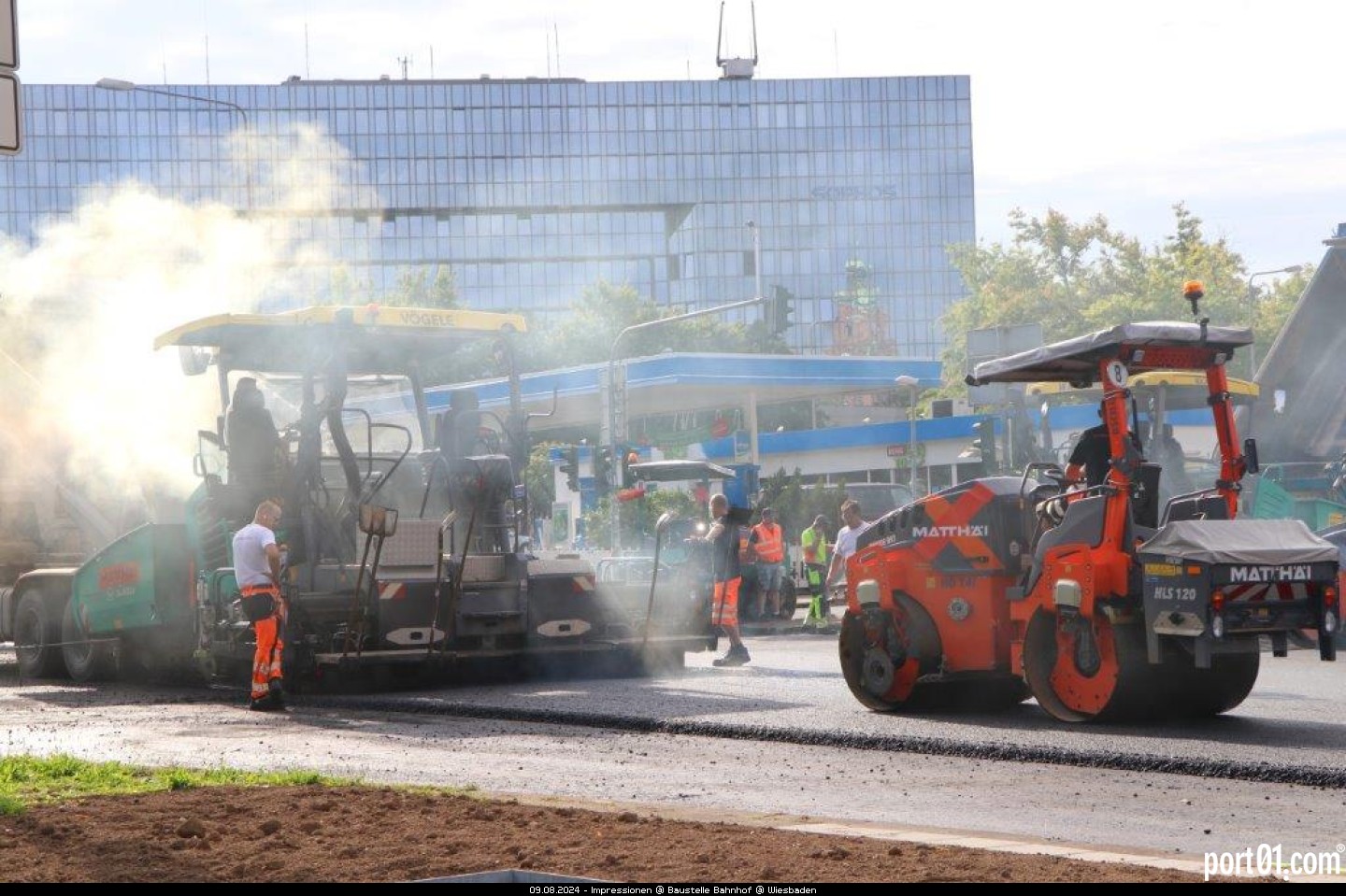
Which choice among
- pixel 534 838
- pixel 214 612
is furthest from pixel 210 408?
pixel 534 838

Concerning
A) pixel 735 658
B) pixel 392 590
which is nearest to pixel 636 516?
pixel 735 658

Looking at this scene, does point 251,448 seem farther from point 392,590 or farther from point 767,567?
point 767,567

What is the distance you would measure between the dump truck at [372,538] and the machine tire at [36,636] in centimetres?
171

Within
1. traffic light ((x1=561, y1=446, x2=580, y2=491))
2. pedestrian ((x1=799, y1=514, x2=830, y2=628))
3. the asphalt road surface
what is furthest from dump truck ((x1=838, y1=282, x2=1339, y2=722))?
traffic light ((x1=561, y1=446, x2=580, y2=491))

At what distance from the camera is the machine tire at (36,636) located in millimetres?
18562

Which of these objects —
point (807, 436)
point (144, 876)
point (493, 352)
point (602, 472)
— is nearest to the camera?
point (144, 876)

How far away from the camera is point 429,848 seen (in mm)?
6867

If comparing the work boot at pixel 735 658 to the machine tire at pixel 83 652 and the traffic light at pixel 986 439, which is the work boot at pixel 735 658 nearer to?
the traffic light at pixel 986 439

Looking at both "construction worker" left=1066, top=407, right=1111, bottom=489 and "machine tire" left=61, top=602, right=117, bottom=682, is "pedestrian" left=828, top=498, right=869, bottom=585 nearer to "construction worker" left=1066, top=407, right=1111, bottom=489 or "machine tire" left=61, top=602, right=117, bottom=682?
"machine tire" left=61, top=602, right=117, bottom=682

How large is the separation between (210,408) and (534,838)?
1040cm

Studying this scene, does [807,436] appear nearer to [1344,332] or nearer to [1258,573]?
[1344,332]

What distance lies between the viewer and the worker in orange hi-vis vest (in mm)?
26125

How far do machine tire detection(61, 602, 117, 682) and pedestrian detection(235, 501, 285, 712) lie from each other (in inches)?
153

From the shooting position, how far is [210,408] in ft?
55.0
